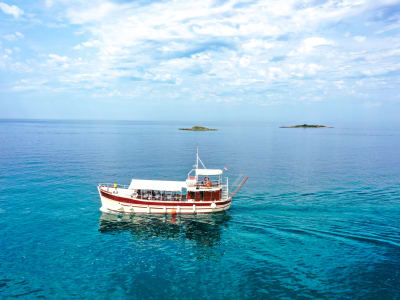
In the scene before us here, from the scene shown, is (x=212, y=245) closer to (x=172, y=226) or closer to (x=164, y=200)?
(x=172, y=226)

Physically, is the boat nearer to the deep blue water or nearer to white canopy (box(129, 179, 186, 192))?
white canopy (box(129, 179, 186, 192))

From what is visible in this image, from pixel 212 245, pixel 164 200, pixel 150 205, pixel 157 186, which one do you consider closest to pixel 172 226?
pixel 164 200

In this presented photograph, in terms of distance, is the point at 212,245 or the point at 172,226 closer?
the point at 212,245

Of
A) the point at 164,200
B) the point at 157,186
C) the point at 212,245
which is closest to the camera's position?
the point at 212,245

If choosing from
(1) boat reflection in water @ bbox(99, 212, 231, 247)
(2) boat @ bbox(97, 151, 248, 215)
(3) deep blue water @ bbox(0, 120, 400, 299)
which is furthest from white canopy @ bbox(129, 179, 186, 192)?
(3) deep blue water @ bbox(0, 120, 400, 299)

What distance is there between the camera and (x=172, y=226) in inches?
1871

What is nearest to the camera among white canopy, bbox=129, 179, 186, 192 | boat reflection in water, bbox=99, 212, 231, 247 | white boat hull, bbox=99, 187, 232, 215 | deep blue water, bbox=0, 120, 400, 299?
deep blue water, bbox=0, 120, 400, 299

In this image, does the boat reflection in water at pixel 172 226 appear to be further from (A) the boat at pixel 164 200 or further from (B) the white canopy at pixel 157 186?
(B) the white canopy at pixel 157 186

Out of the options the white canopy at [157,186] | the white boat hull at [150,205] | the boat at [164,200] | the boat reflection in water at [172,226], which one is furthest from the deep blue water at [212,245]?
the white canopy at [157,186]

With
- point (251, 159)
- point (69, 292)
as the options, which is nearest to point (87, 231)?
point (69, 292)

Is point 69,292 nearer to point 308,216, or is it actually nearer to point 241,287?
point 241,287

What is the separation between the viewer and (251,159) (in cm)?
10944

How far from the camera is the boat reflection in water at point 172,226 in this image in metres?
43.8

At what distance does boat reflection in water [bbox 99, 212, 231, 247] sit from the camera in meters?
43.8
